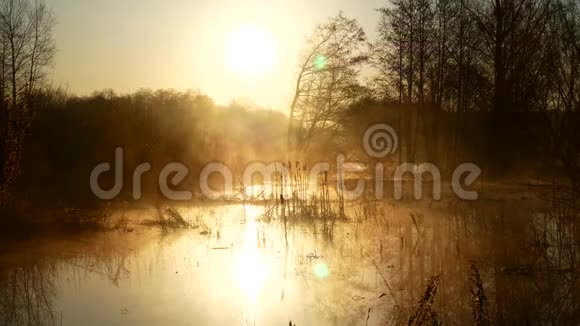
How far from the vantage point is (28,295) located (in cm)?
609

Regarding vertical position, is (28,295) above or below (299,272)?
below

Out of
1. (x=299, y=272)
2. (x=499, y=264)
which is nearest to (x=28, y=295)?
(x=299, y=272)

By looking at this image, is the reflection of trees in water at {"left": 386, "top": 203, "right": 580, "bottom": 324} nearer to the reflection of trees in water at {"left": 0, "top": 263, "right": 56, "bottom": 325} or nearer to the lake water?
the lake water

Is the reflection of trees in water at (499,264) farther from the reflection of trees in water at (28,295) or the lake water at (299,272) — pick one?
the reflection of trees in water at (28,295)

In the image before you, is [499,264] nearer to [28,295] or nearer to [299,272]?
[299,272]

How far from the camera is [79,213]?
34.0ft

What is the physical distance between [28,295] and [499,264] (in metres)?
5.63

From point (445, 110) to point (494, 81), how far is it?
3.58m

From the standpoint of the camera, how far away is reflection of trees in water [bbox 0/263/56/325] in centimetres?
532

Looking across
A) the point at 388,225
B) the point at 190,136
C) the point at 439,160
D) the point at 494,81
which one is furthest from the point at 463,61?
the point at 388,225

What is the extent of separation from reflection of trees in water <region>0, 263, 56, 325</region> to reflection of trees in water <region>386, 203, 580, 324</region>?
358cm

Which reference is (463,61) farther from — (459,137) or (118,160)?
(118,160)

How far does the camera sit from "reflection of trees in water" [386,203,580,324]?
17.4ft

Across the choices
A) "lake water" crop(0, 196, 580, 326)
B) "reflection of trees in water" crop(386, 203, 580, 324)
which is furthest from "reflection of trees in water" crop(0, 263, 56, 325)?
"reflection of trees in water" crop(386, 203, 580, 324)
